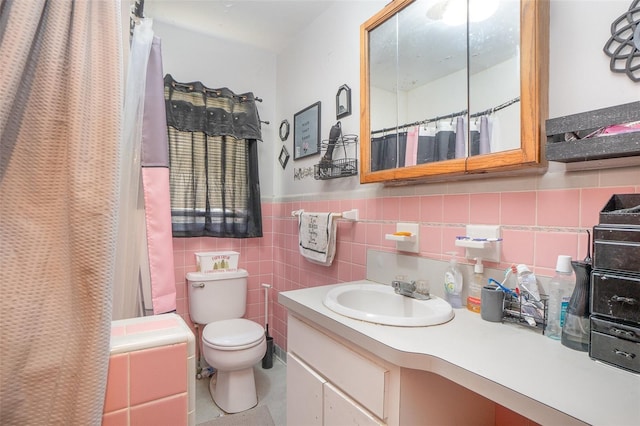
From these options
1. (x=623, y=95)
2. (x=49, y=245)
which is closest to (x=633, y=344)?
(x=623, y=95)

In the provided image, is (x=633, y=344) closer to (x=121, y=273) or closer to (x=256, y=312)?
(x=121, y=273)

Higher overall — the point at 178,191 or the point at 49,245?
the point at 178,191

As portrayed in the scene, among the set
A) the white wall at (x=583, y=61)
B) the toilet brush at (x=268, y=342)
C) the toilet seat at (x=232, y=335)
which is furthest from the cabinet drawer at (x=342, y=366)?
the toilet brush at (x=268, y=342)

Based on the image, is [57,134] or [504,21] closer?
[57,134]

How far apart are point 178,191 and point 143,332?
154cm

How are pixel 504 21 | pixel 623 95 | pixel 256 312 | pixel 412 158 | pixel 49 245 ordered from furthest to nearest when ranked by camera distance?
pixel 256 312 → pixel 412 158 → pixel 504 21 → pixel 623 95 → pixel 49 245

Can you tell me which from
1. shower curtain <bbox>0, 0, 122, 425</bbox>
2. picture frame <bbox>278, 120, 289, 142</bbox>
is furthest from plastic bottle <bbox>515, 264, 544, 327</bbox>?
picture frame <bbox>278, 120, 289, 142</bbox>

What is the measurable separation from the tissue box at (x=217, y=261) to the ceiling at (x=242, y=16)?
1.53 metres

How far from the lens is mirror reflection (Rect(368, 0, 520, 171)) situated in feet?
3.29

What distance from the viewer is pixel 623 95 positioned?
81 cm

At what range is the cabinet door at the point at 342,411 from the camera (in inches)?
35.2

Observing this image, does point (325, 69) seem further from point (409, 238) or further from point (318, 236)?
point (409, 238)

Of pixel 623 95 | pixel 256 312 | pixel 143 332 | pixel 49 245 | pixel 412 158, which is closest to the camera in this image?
pixel 49 245

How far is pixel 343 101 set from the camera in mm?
1746
